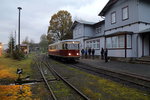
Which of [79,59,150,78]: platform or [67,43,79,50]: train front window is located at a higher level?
[67,43,79,50]: train front window

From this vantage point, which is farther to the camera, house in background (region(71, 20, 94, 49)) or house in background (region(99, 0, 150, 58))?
house in background (region(71, 20, 94, 49))

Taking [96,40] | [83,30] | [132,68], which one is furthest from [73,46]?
[83,30]

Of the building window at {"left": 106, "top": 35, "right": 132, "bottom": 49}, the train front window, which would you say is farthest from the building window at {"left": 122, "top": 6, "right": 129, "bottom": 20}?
the train front window

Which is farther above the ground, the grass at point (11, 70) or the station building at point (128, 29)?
the station building at point (128, 29)

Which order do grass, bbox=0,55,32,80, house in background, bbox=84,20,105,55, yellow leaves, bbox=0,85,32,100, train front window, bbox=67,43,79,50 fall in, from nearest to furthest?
1. yellow leaves, bbox=0,85,32,100
2. grass, bbox=0,55,32,80
3. train front window, bbox=67,43,79,50
4. house in background, bbox=84,20,105,55

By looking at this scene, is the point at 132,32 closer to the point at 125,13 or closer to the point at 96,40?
the point at 125,13

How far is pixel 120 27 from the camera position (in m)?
19.7

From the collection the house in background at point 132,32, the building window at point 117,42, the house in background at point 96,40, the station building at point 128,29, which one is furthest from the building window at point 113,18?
the building window at point 117,42

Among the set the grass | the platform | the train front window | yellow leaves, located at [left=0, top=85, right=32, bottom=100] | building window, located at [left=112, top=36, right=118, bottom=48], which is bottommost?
yellow leaves, located at [left=0, top=85, right=32, bottom=100]

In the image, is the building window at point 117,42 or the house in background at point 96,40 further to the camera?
the house in background at point 96,40

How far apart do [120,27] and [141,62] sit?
21.7 ft

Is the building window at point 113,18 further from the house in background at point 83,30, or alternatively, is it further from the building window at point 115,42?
the house in background at point 83,30

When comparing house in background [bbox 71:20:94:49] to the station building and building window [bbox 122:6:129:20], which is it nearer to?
the station building

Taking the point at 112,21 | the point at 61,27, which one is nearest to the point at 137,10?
the point at 112,21
